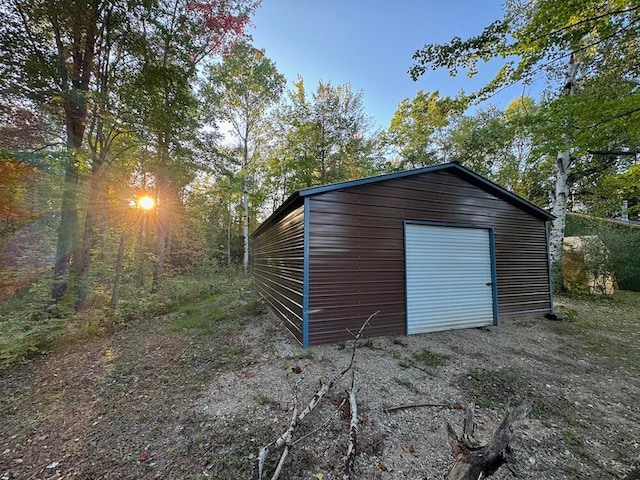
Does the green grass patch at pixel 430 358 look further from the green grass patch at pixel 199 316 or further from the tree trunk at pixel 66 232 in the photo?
the tree trunk at pixel 66 232

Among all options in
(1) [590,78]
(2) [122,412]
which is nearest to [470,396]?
(2) [122,412]

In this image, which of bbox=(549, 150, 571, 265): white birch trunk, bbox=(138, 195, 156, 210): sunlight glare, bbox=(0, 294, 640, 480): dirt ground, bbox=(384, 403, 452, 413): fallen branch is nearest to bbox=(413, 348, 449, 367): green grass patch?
bbox=(0, 294, 640, 480): dirt ground

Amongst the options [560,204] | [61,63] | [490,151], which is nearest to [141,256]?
[61,63]

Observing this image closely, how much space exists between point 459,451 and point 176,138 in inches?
353

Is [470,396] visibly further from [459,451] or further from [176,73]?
[176,73]

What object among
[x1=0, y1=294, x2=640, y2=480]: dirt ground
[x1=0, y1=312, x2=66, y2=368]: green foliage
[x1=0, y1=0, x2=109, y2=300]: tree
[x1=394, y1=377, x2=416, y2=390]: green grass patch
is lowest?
[x1=0, y1=294, x2=640, y2=480]: dirt ground

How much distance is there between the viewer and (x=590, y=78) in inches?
295

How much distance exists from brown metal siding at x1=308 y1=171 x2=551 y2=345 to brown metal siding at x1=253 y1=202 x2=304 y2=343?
0.32 meters

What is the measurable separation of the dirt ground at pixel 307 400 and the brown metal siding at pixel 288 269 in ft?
1.97

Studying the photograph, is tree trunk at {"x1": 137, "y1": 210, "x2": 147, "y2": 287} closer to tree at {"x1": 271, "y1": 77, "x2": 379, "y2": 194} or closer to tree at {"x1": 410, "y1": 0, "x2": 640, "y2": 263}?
tree at {"x1": 271, "y1": 77, "x2": 379, "y2": 194}

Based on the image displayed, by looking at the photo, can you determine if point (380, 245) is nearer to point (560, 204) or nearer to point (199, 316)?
point (199, 316)

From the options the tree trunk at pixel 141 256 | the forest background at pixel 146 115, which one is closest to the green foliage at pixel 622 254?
the forest background at pixel 146 115

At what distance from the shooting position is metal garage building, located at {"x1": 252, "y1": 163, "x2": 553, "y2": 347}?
439 cm

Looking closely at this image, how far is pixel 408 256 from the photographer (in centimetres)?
507
